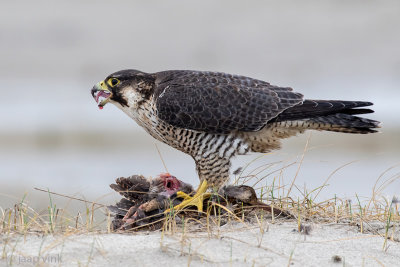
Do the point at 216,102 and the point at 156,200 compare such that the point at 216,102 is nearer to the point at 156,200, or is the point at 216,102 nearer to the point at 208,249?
the point at 156,200

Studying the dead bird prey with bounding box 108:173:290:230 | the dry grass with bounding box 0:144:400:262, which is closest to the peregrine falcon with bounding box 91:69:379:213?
the dead bird prey with bounding box 108:173:290:230

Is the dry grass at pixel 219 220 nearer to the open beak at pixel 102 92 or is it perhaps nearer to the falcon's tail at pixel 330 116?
the falcon's tail at pixel 330 116

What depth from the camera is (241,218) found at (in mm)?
4484

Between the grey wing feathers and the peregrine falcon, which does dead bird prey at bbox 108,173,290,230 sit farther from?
the grey wing feathers

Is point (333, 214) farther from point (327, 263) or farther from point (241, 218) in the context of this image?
point (327, 263)

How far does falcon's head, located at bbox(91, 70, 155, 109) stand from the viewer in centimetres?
517

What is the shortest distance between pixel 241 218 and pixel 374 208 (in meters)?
0.91

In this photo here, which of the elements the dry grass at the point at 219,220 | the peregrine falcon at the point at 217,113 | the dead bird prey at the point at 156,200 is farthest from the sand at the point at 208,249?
the peregrine falcon at the point at 217,113

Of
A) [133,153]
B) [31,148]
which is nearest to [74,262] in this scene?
[133,153]

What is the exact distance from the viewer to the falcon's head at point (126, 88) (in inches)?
204

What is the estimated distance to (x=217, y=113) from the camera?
4.98m

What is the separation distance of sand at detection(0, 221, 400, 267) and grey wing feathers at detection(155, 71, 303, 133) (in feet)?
3.13

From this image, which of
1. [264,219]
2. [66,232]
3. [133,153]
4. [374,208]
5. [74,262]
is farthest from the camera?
[133,153]

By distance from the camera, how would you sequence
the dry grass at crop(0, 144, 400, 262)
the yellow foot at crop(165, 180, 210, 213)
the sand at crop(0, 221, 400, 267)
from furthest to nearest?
1. the yellow foot at crop(165, 180, 210, 213)
2. the dry grass at crop(0, 144, 400, 262)
3. the sand at crop(0, 221, 400, 267)
